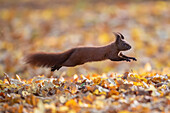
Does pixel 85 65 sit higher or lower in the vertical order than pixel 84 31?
lower

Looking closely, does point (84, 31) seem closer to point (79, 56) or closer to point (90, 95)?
point (79, 56)

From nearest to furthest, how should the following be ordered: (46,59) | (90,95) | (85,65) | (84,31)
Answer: (90,95), (46,59), (85,65), (84,31)

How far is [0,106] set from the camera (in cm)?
353

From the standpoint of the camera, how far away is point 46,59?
15.4ft

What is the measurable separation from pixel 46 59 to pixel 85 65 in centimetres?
423

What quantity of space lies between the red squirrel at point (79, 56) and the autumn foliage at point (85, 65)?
252mm

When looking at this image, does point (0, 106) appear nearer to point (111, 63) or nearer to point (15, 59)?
point (15, 59)

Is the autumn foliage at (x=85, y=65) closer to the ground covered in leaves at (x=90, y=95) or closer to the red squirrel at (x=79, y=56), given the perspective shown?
the ground covered in leaves at (x=90, y=95)

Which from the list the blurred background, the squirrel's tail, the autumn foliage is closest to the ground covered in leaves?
the autumn foliage

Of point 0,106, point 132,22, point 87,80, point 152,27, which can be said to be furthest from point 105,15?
point 0,106

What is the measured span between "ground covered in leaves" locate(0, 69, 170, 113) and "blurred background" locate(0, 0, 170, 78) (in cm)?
335

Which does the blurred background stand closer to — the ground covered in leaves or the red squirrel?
the red squirrel

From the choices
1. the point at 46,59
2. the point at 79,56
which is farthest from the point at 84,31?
the point at 79,56

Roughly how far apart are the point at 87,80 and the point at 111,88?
51cm
